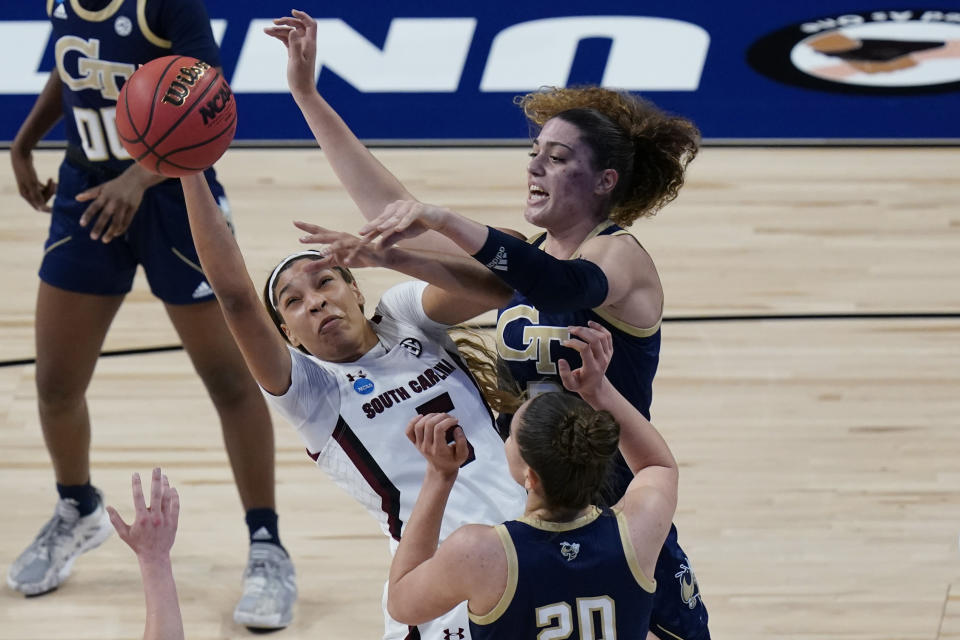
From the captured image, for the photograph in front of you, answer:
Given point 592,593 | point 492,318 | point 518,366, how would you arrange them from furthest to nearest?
point 492,318 → point 518,366 → point 592,593

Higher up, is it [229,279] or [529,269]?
[529,269]

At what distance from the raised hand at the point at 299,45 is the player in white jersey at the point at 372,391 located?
355mm

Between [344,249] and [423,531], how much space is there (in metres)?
0.65

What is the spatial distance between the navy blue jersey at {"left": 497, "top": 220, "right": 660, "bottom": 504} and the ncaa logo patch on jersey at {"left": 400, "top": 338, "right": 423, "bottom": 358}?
0.36 metres

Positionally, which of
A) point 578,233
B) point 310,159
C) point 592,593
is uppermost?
point 578,233

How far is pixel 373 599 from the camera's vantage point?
15.6 feet

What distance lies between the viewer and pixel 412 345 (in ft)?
12.2

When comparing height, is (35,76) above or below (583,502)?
below

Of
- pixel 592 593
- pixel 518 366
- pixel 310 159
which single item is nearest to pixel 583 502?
pixel 592 593

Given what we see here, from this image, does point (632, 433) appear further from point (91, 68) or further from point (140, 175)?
point (91, 68)

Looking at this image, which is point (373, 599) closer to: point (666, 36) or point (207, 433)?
point (207, 433)

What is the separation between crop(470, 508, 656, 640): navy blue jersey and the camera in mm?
2705

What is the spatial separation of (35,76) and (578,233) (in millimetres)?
5920

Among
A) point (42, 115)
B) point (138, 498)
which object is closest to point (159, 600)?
point (138, 498)
